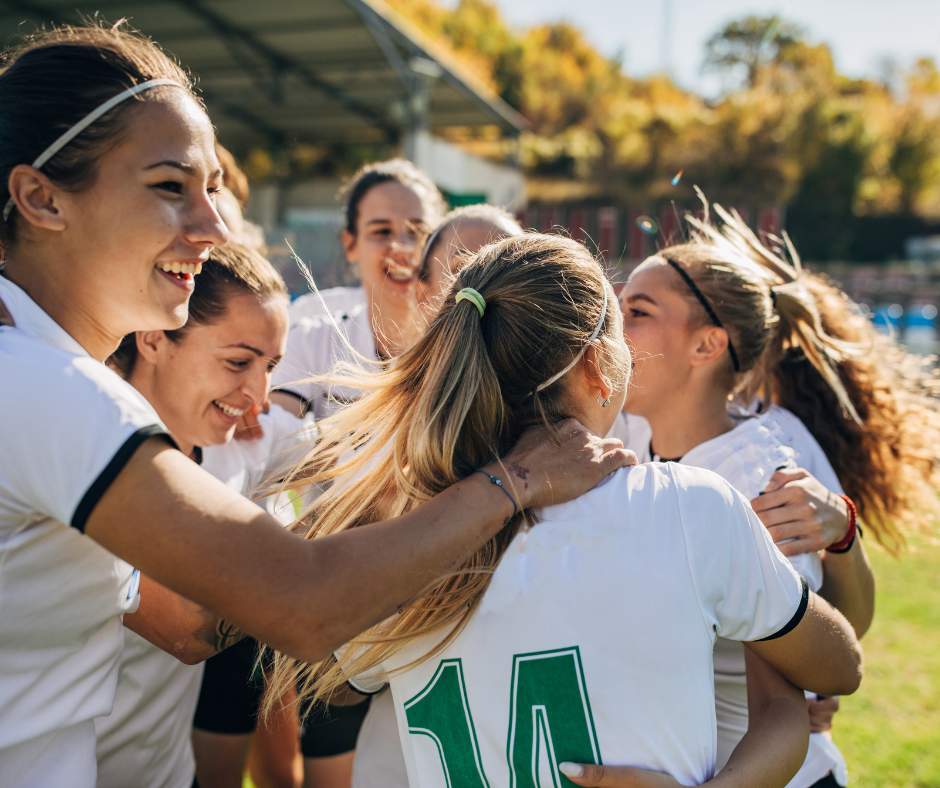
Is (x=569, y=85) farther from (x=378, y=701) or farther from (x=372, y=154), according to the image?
(x=378, y=701)

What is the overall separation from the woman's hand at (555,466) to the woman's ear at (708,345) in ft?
3.69

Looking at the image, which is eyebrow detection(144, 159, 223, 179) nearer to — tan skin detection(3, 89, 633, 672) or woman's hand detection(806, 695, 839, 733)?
tan skin detection(3, 89, 633, 672)

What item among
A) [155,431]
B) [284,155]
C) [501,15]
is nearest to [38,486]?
[155,431]

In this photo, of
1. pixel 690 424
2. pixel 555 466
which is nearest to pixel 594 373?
pixel 555 466

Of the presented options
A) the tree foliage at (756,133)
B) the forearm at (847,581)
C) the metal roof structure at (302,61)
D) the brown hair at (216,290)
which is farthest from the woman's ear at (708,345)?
the tree foliage at (756,133)

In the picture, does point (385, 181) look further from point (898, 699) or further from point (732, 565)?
point (898, 699)

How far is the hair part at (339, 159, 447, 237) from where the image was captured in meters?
3.58

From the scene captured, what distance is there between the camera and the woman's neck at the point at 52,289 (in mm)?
1354

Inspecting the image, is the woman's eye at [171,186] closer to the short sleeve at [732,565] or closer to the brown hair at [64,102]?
the brown hair at [64,102]

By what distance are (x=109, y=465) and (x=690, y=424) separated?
190cm

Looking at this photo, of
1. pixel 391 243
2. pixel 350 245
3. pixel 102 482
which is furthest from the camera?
pixel 350 245

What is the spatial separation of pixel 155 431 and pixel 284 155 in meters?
23.6

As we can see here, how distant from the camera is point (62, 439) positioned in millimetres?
1100

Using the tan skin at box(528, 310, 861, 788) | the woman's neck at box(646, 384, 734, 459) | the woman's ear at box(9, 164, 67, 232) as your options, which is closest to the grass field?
the woman's neck at box(646, 384, 734, 459)
